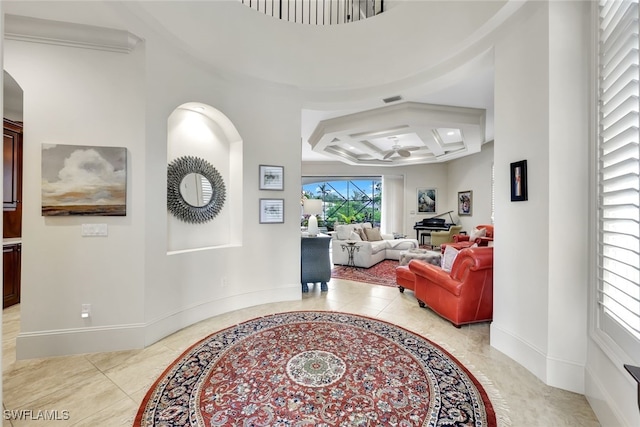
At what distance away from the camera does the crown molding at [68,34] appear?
2309 mm

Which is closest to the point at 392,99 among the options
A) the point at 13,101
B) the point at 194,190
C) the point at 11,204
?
the point at 194,190

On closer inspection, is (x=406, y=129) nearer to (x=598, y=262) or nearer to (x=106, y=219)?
(x=598, y=262)

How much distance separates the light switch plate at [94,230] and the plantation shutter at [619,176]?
12.4ft

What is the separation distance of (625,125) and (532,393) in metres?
1.85

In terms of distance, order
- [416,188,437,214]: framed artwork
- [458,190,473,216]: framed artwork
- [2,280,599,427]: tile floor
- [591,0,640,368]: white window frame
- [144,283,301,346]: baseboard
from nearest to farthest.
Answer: [591,0,640,368]: white window frame → [2,280,599,427]: tile floor → [144,283,301,346]: baseboard → [458,190,473,216]: framed artwork → [416,188,437,214]: framed artwork

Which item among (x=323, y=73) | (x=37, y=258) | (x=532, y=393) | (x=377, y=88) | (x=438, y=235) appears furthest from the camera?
(x=438, y=235)

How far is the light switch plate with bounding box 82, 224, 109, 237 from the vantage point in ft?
8.23

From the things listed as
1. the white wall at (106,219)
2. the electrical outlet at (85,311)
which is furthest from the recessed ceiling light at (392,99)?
the electrical outlet at (85,311)

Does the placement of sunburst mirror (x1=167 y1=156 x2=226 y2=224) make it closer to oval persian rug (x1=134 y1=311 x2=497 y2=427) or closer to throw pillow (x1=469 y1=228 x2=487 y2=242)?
oval persian rug (x1=134 y1=311 x2=497 y2=427)

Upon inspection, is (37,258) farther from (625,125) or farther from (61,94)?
(625,125)

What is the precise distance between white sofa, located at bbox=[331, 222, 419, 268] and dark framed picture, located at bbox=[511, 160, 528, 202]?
3.86 meters

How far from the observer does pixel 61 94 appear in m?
2.45

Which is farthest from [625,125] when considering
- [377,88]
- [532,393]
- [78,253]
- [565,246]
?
[78,253]

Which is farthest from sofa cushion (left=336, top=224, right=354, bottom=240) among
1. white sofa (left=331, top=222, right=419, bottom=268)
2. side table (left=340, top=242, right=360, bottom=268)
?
side table (left=340, top=242, right=360, bottom=268)
